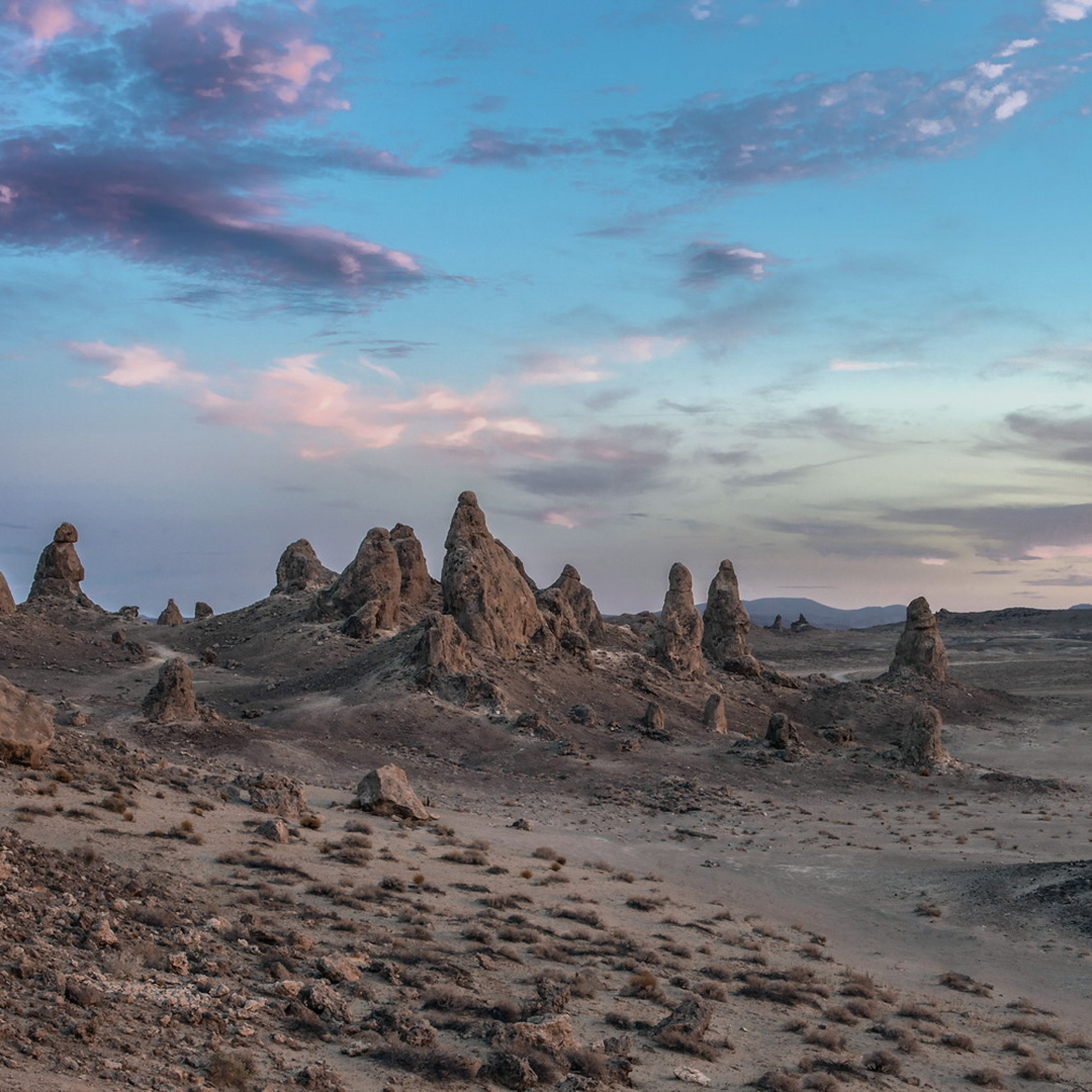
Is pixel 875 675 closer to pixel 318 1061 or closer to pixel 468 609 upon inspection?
pixel 468 609

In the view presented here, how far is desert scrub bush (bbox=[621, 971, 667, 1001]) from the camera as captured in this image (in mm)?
14711

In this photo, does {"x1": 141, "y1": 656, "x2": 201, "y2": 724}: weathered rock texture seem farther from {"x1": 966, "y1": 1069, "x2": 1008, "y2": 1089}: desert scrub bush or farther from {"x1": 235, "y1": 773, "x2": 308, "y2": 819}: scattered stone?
{"x1": 966, "y1": 1069, "x2": 1008, "y2": 1089}: desert scrub bush

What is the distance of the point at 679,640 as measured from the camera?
57.6 meters

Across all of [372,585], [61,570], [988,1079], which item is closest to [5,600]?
[61,570]

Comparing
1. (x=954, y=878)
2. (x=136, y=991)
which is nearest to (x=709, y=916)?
(x=954, y=878)

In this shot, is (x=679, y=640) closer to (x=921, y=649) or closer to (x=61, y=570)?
(x=921, y=649)

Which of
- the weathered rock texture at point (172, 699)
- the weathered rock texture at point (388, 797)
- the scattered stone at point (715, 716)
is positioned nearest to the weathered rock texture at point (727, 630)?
the scattered stone at point (715, 716)

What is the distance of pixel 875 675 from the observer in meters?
77.9

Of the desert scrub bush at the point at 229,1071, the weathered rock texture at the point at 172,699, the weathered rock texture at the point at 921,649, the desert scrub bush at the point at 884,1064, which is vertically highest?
the weathered rock texture at the point at 921,649

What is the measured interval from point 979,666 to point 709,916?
6775 cm

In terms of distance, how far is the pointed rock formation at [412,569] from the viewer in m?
63.8

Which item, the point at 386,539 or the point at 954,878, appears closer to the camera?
the point at 954,878

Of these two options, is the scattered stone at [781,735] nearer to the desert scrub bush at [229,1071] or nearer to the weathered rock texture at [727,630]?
the weathered rock texture at [727,630]

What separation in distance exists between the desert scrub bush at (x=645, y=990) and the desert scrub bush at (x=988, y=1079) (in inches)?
167
